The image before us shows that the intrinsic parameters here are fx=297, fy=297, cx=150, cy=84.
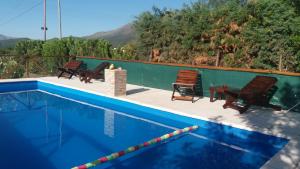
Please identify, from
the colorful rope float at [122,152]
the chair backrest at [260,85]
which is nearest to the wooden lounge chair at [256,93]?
the chair backrest at [260,85]

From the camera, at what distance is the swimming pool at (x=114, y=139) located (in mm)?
5023

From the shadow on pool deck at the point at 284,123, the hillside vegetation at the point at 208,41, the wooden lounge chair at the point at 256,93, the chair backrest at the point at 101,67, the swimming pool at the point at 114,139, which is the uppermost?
the hillside vegetation at the point at 208,41

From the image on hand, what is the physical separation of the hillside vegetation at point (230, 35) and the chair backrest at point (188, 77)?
3336 mm

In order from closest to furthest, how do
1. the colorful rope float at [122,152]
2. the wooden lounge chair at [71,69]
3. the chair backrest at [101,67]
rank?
the colorful rope float at [122,152] → the chair backrest at [101,67] → the wooden lounge chair at [71,69]

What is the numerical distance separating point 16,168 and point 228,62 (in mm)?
9574

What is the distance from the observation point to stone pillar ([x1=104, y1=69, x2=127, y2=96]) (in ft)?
30.3

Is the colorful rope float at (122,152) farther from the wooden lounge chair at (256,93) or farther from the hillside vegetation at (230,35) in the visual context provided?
the hillside vegetation at (230,35)

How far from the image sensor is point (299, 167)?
427 centimetres

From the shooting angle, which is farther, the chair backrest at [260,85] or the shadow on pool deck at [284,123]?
the chair backrest at [260,85]

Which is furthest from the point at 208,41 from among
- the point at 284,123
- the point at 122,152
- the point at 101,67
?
the point at 122,152

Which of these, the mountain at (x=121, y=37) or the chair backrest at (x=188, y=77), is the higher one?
the mountain at (x=121, y=37)

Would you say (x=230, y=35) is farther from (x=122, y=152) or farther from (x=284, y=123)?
(x=122, y=152)

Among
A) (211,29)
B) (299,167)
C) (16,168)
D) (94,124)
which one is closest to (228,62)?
(211,29)

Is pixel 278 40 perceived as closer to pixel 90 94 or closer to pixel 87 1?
pixel 90 94
